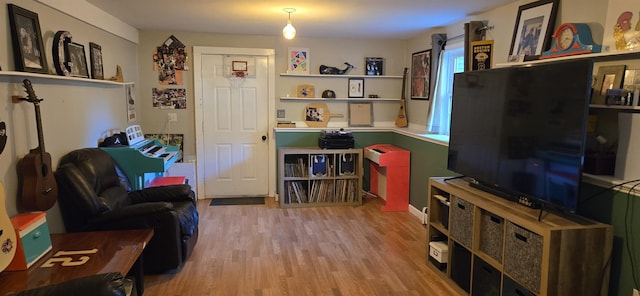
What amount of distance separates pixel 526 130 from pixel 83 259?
2726mm

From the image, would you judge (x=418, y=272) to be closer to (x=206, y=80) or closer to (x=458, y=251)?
(x=458, y=251)

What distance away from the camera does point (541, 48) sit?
2.86 m

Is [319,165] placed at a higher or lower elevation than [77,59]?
lower

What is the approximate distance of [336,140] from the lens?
198 inches

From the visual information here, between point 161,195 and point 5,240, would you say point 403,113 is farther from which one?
point 5,240

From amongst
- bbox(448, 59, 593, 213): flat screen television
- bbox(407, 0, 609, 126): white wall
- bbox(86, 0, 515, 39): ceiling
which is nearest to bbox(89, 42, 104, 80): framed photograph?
bbox(86, 0, 515, 39): ceiling

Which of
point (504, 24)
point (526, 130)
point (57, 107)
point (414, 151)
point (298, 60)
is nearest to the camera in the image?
point (526, 130)

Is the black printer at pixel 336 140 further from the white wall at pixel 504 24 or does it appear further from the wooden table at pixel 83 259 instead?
the wooden table at pixel 83 259

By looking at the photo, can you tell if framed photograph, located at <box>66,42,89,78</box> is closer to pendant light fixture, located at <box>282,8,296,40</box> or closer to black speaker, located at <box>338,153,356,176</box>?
pendant light fixture, located at <box>282,8,296,40</box>

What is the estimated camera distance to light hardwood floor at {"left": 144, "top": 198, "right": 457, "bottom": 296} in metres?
2.93

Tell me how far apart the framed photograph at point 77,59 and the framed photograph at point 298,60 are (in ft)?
8.12

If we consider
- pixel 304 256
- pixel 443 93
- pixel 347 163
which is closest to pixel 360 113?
pixel 347 163

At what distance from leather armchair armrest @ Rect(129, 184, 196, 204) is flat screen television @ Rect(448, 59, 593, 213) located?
2.37 metres

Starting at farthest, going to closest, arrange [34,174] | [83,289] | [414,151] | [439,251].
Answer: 1. [414,151]
2. [439,251]
3. [34,174]
4. [83,289]
